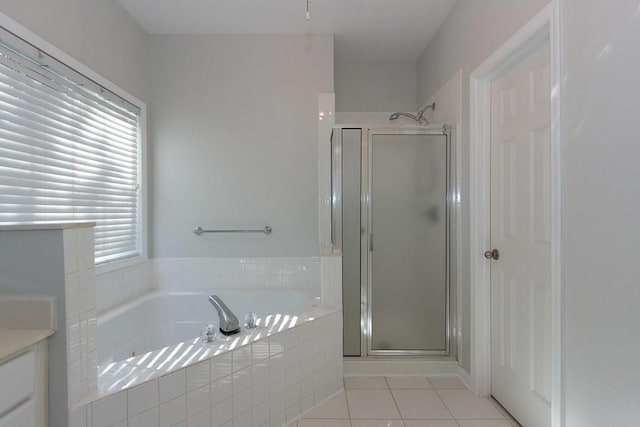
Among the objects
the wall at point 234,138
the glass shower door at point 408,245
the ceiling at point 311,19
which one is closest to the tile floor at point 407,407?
the glass shower door at point 408,245

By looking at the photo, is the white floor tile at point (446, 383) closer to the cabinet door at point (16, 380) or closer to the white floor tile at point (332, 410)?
the white floor tile at point (332, 410)

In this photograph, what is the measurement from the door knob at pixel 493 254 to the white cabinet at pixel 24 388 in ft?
6.61

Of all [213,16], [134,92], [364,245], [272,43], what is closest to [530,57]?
[364,245]

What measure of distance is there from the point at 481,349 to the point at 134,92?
113 inches

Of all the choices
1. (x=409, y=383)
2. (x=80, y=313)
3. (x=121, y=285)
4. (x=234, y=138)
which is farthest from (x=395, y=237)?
(x=121, y=285)

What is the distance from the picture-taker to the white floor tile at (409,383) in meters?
2.09

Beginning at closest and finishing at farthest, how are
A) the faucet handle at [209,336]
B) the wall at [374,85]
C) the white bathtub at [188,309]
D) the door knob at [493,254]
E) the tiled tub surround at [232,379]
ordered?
the tiled tub surround at [232,379] < the faucet handle at [209,336] < the door knob at [493,254] < the white bathtub at [188,309] < the wall at [374,85]

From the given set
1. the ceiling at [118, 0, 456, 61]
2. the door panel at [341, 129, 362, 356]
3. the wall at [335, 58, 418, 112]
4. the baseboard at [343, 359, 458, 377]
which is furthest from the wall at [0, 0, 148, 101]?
the baseboard at [343, 359, 458, 377]

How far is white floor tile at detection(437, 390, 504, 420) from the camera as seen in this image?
1.80 m

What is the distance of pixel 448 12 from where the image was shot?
93.8 inches

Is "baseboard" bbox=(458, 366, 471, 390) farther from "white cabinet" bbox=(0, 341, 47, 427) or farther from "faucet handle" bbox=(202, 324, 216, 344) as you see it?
"white cabinet" bbox=(0, 341, 47, 427)

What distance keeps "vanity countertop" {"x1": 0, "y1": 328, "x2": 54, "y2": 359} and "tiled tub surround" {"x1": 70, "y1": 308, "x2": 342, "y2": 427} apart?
26 centimetres

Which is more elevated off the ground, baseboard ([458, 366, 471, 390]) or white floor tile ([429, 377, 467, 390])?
baseboard ([458, 366, 471, 390])

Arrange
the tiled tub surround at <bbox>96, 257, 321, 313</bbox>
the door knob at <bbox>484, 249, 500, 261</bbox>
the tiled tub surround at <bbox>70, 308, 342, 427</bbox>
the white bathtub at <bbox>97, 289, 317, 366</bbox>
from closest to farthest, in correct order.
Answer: the tiled tub surround at <bbox>70, 308, 342, 427</bbox>, the door knob at <bbox>484, 249, 500, 261</bbox>, the white bathtub at <bbox>97, 289, 317, 366</bbox>, the tiled tub surround at <bbox>96, 257, 321, 313</bbox>
